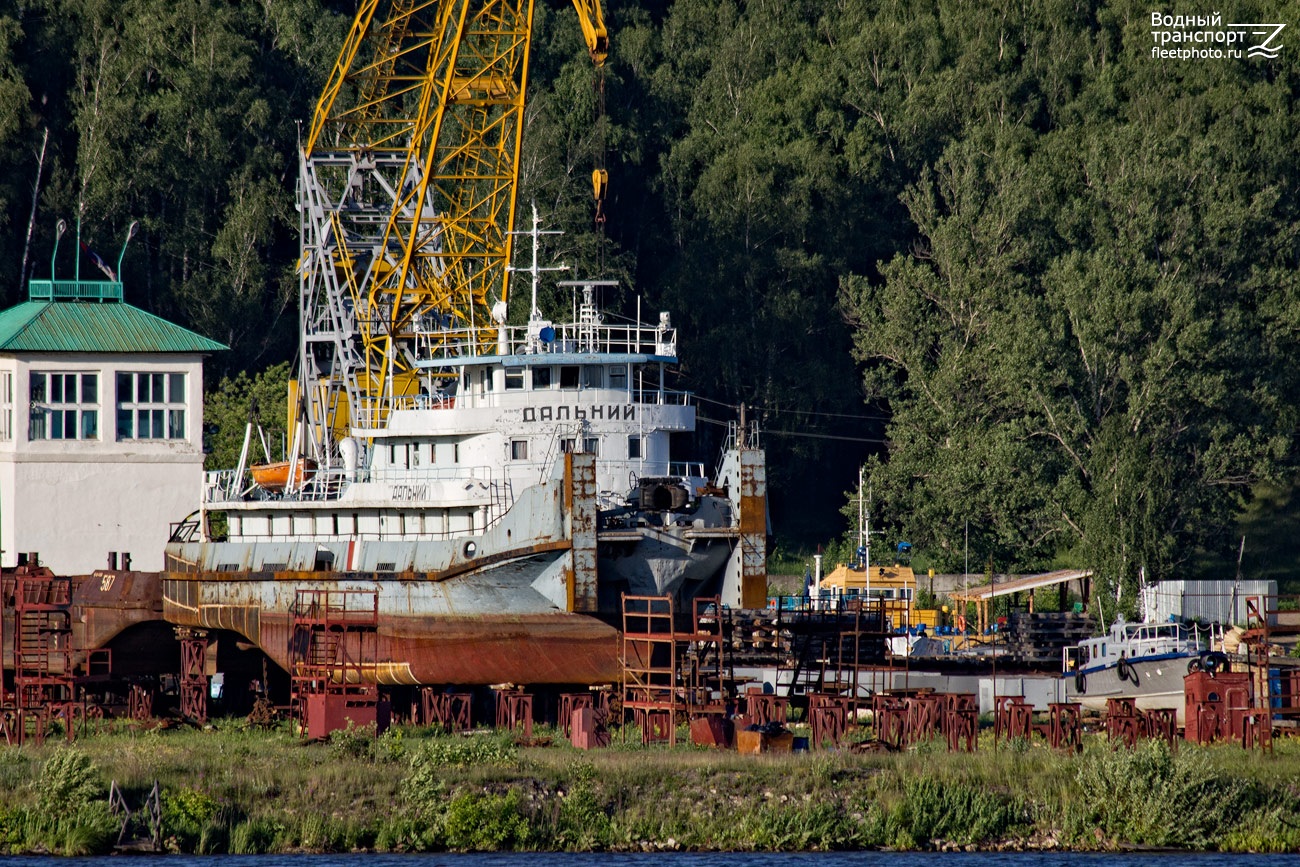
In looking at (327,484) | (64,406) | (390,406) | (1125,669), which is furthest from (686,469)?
(64,406)

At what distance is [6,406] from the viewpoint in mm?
63656

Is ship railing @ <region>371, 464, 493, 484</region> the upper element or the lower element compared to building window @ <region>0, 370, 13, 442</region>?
lower

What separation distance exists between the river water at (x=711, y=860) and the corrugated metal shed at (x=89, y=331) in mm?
31268

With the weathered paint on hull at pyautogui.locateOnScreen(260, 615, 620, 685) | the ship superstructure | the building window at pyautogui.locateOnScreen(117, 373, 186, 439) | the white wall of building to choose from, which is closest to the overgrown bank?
the weathered paint on hull at pyautogui.locateOnScreen(260, 615, 620, 685)

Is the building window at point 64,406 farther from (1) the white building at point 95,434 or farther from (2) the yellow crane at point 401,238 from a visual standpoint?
(2) the yellow crane at point 401,238

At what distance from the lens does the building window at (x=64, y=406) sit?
63250 millimetres

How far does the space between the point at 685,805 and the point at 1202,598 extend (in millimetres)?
33120

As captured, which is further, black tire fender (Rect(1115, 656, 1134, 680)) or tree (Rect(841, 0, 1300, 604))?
tree (Rect(841, 0, 1300, 604))

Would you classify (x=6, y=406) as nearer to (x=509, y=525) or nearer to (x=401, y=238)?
(x=401, y=238)

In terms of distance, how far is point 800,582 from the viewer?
74.5m

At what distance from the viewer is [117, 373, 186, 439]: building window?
64188mm

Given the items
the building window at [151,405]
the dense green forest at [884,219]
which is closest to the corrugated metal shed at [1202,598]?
the dense green forest at [884,219]

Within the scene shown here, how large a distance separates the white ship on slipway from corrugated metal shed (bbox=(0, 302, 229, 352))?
38.7ft

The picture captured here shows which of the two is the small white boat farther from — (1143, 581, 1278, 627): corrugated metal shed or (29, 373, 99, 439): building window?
(29, 373, 99, 439): building window
